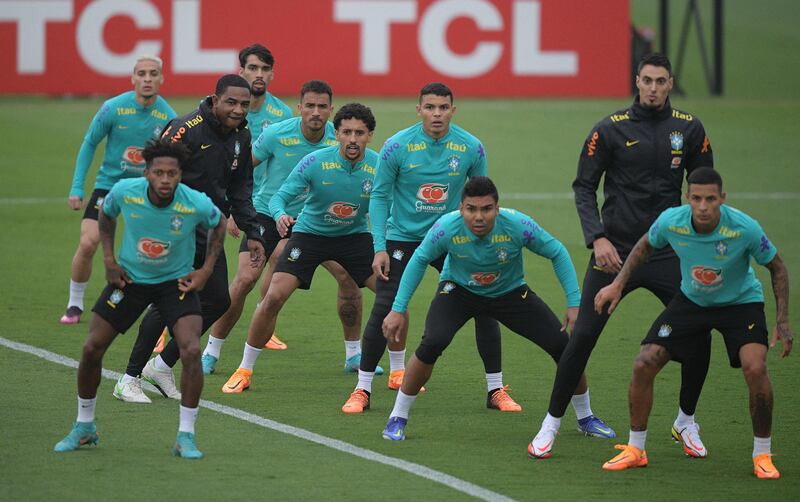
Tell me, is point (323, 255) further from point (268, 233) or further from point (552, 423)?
point (552, 423)

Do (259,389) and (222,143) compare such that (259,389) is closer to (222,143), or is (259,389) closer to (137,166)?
(222,143)

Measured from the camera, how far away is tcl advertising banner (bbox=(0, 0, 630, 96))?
30219 millimetres

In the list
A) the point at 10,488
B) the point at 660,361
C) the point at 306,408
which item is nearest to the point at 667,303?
the point at 660,361

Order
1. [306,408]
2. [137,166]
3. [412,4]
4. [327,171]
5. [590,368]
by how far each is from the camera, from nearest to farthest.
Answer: [306,408] → [327,171] → [590,368] → [137,166] → [412,4]

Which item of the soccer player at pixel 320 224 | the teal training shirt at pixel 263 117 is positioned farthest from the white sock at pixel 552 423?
the teal training shirt at pixel 263 117

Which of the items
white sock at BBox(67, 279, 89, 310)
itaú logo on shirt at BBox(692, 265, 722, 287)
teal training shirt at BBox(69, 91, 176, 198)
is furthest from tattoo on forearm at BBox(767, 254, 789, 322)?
white sock at BBox(67, 279, 89, 310)

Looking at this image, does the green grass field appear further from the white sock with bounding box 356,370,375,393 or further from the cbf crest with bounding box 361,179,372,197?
the cbf crest with bounding box 361,179,372,197

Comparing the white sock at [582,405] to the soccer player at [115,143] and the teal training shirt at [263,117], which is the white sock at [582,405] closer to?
the teal training shirt at [263,117]

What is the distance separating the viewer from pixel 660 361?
9.27m

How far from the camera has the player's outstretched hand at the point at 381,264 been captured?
10.8 m

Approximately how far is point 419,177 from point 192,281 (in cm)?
246

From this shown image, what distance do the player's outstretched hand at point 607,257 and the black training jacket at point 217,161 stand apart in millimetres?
2892

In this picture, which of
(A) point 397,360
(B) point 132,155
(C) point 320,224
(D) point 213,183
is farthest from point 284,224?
(B) point 132,155

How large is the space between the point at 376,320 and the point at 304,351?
2476 mm
